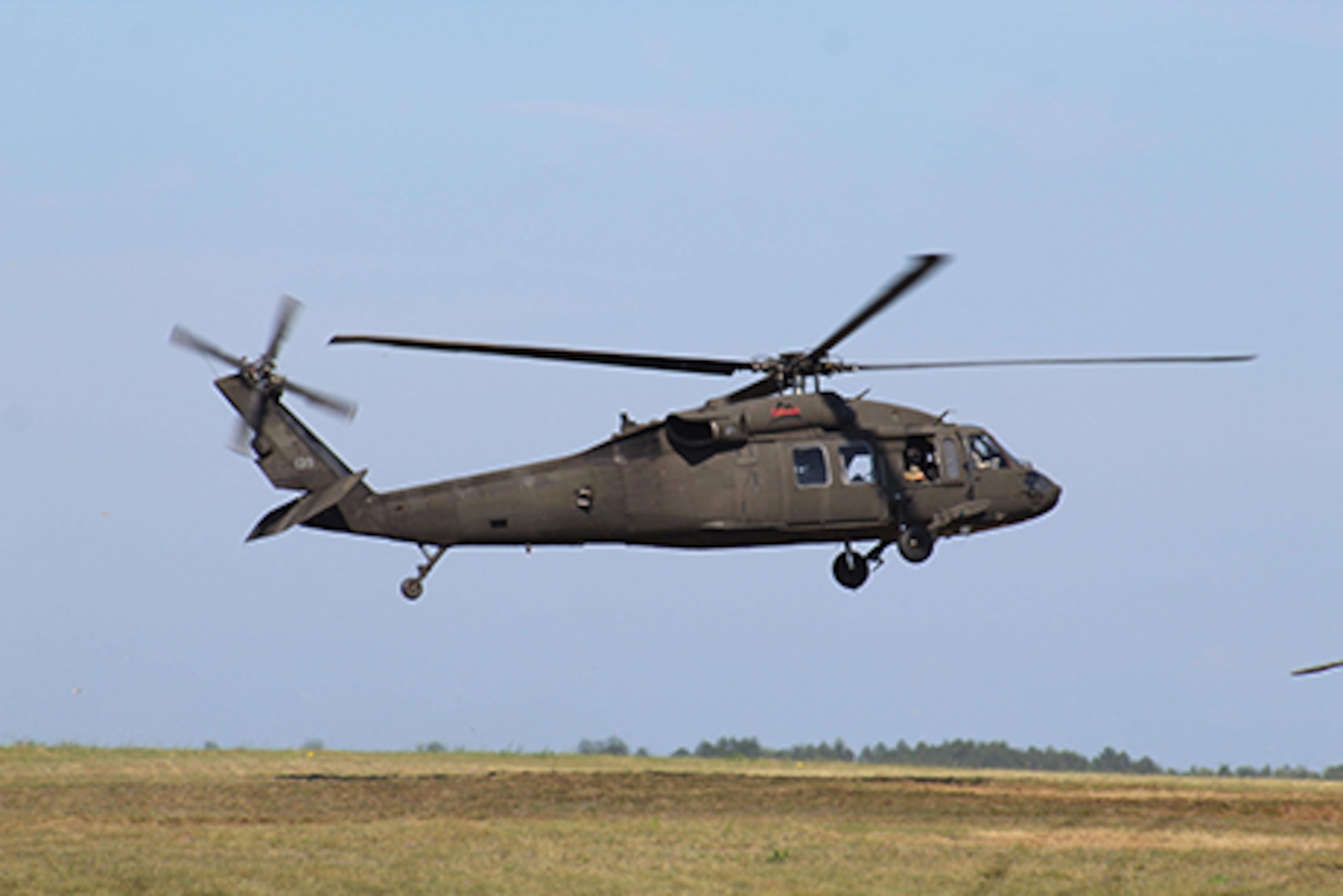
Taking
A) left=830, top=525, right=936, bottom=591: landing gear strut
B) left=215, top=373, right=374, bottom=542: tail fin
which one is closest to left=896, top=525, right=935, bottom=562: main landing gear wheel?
left=830, top=525, right=936, bottom=591: landing gear strut

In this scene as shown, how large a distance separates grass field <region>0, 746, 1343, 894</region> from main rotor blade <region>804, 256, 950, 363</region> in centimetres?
694

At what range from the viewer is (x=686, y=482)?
87.4ft

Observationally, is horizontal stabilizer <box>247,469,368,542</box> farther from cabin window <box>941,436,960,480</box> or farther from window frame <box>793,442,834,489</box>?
cabin window <box>941,436,960,480</box>

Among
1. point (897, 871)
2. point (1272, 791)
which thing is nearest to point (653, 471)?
point (897, 871)

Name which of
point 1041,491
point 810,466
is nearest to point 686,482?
point 810,466

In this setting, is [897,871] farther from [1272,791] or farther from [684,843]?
[1272,791]

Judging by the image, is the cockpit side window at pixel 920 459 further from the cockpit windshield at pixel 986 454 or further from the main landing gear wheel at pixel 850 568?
the main landing gear wheel at pixel 850 568

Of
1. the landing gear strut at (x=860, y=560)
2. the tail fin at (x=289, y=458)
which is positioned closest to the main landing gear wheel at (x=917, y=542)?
the landing gear strut at (x=860, y=560)

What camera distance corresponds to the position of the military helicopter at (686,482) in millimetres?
26250

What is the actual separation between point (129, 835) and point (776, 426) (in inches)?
469

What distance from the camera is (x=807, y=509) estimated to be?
2659 cm

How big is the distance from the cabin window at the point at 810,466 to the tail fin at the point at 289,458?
7015 millimetres

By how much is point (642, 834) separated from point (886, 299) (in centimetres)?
793

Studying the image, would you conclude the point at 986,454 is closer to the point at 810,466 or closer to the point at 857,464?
the point at 857,464
